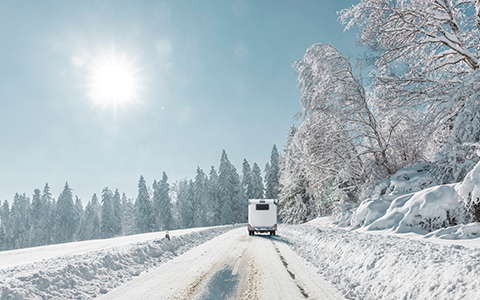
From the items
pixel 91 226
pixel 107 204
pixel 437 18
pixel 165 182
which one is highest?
pixel 437 18

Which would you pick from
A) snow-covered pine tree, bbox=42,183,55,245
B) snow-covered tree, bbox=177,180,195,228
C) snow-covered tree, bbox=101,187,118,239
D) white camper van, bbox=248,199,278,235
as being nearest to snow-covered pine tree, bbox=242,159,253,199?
snow-covered tree, bbox=177,180,195,228

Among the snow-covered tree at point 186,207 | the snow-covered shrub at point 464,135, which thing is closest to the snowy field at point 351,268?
the snow-covered shrub at point 464,135

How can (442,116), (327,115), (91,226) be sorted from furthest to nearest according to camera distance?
1. (91,226)
2. (327,115)
3. (442,116)

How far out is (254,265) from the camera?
8477 millimetres

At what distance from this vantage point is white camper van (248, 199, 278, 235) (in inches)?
850

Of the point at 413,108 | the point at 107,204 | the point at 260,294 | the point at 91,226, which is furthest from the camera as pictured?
the point at 91,226

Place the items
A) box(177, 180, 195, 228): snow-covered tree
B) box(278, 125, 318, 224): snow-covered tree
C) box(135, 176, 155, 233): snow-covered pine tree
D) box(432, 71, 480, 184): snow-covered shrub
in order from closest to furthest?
box(432, 71, 480, 184): snow-covered shrub < box(278, 125, 318, 224): snow-covered tree < box(135, 176, 155, 233): snow-covered pine tree < box(177, 180, 195, 228): snow-covered tree

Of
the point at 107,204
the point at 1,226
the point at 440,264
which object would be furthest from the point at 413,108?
the point at 1,226

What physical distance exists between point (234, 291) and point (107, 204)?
6565 centimetres

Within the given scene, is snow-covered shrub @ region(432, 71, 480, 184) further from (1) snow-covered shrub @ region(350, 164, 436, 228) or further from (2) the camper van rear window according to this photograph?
(2) the camper van rear window

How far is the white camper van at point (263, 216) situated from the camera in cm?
2158

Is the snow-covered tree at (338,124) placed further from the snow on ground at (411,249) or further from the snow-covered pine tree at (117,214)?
the snow-covered pine tree at (117,214)

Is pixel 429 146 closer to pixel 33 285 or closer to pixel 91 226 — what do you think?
pixel 33 285

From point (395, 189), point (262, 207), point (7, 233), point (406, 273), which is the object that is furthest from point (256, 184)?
point (7, 233)
